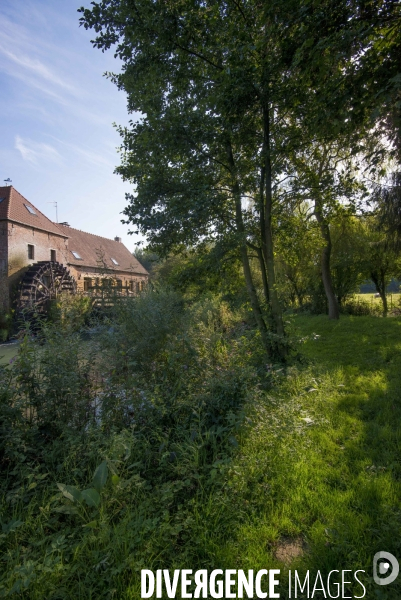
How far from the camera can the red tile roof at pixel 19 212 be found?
62.6 ft

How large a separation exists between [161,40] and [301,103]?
241 centimetres

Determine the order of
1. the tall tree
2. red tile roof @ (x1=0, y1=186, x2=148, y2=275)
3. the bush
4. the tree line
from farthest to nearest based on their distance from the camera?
red tile roof @ (x1=0, y1=186, x2=148, y2=275)
the bush
the tall tree
the tree line

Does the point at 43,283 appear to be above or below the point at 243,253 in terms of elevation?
above

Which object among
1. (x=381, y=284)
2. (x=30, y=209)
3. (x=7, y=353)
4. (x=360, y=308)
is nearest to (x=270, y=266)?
(x=7, y=353)

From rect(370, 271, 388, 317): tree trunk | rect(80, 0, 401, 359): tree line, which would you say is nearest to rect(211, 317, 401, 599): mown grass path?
rect(80, 0, 401, 359): tree line

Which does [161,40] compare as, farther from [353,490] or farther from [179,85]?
[353,490]

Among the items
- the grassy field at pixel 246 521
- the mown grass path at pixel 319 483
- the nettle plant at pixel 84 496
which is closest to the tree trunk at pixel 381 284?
the mown grass path at pixel 319 483

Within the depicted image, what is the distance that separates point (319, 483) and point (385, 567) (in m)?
0.85

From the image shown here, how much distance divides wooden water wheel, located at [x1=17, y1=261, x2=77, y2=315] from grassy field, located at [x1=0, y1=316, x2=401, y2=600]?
1631cm

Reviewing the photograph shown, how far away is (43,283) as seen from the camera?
1973 centimetres

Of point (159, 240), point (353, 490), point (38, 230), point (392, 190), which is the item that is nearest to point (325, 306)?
point (392, 190)

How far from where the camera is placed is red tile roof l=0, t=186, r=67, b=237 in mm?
19078

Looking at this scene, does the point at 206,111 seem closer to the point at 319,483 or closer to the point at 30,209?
the point at 319,483

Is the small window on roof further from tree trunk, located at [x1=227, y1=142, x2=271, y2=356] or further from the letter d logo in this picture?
the letter d logo
